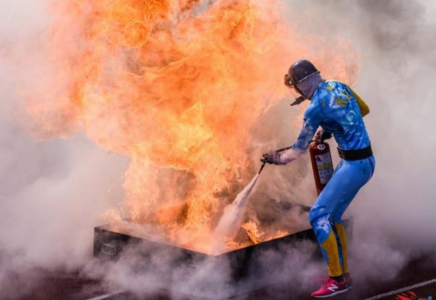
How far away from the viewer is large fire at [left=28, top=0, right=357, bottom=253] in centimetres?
769

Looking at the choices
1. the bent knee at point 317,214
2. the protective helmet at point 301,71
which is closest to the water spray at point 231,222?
the bent knee at point 317,214

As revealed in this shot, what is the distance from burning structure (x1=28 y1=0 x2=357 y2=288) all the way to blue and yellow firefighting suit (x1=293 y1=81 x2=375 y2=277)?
1.25 m

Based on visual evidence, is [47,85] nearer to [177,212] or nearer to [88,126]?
[88,126]

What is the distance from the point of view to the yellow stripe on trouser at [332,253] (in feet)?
20.4

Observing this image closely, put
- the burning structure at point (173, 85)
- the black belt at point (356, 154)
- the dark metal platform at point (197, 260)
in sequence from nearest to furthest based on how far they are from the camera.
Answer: the black belt at point (356, 154), the dark metal platform at point (197, 260), the burning structure at point (173, 85)

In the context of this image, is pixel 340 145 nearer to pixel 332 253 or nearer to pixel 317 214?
pixel 317 214

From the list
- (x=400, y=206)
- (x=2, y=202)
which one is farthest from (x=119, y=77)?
(x=400, y=206)

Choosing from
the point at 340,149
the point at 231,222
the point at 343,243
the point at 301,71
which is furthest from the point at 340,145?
the point at 231,222

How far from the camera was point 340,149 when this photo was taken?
6.34 metres

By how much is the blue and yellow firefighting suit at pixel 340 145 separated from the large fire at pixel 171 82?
1.33 m

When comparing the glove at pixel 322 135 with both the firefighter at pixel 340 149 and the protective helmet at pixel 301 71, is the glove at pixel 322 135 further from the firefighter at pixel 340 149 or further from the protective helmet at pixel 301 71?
the protective helmet at pixel 301 71

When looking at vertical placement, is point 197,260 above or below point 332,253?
above

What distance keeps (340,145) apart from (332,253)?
1.10 meters

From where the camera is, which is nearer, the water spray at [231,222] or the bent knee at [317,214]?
the bent knee at [317,214]
